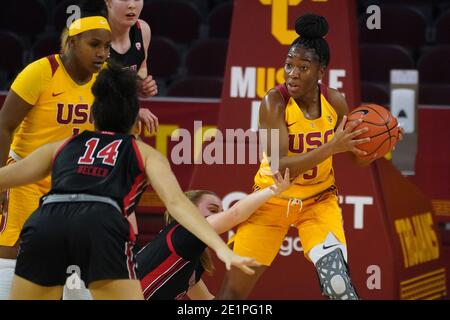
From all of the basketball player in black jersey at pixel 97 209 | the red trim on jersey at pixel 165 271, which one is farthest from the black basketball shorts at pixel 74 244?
the red trim on jersey at pixel 165 271

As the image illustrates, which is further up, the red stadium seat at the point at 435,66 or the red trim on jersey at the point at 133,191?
the red stadium seat at the point at 435,66

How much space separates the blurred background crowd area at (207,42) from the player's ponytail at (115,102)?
503 centimetres

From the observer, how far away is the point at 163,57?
1007cm

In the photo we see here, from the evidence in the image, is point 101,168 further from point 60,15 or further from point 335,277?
point 60,15

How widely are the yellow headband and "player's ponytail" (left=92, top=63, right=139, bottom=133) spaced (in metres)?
1.12

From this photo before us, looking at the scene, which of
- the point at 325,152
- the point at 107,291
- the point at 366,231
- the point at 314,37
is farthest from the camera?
the point at 366,231

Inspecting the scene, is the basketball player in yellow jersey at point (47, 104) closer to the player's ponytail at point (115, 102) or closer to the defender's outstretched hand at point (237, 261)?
the player's ponytail at point (115, 102)

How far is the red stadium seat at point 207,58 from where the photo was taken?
9969 mm

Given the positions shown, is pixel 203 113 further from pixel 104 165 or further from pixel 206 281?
pixel 104 165

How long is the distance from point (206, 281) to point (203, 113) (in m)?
1.50

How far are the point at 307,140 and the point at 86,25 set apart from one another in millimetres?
1320
